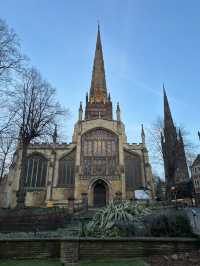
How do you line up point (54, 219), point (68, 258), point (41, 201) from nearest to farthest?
point (68, 258)
point (54, 219)
point (41, 201)

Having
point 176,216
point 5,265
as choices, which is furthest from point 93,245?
point 176,216

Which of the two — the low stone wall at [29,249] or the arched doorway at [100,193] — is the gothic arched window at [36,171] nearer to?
the arched doorway at [100,193]

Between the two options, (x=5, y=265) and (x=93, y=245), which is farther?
(x=93, y=245)

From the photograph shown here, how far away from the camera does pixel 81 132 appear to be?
33906 mm

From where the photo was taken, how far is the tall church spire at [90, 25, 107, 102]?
4994cm

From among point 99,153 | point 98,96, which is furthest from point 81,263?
point 98,96

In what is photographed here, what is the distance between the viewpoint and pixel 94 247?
20.8 ft

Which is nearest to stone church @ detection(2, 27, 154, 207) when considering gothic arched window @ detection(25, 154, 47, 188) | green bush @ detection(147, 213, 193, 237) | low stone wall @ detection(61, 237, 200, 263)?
gothic arched window @ detection(25, 154, 47, 188)

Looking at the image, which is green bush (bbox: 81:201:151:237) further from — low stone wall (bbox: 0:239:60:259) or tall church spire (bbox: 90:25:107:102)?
tall church spire (bbox: 90:25:107:102)

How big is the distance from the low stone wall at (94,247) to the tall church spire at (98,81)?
44029 mm

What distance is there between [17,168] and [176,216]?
2902 centimetres

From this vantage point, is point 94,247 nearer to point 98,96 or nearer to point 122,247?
point 122,247

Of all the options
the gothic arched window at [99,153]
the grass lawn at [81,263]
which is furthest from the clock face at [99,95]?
the grass lawn at [81,263]

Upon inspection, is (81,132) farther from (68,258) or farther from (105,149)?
(68,258)
